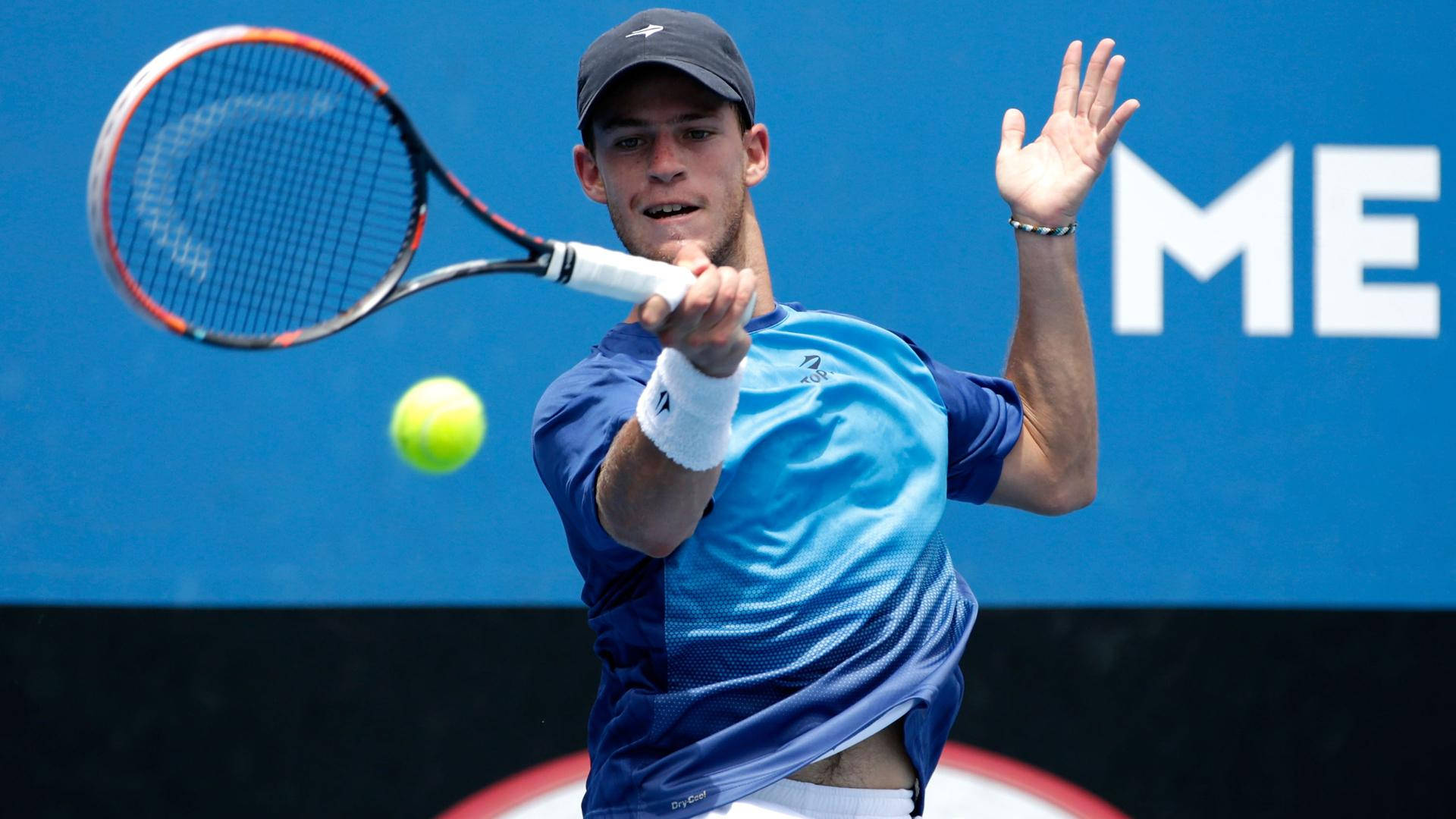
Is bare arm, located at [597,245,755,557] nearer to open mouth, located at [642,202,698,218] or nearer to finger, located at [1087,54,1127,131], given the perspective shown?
open mouth, located at [642,202,698,218]

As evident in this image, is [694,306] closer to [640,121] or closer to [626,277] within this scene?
[626,277]

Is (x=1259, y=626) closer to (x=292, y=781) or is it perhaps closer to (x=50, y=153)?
(x=292, y=781)

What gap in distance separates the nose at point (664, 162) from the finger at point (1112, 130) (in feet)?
2.05

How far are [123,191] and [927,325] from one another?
164 cm

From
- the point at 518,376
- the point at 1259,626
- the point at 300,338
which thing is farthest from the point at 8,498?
the point at 1259,626

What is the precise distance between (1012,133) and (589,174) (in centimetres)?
63

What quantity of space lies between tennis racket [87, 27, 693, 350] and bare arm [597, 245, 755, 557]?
0.33 ft

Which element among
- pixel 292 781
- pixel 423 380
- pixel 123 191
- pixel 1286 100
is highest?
pixel 1286 100

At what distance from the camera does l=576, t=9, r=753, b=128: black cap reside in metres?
1.88

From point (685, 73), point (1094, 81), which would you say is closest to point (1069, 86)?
point (1094, 81)

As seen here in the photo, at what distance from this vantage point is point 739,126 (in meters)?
2.02

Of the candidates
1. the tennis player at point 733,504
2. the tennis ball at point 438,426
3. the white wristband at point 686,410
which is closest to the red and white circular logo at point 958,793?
the tennis ball at point 438,426

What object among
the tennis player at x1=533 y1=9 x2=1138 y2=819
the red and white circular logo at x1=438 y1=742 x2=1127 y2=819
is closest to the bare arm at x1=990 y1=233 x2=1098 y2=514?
the tennis player at x1=533 y1=9 x2=1138 y2=819

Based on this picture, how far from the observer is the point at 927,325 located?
3.12 metres
